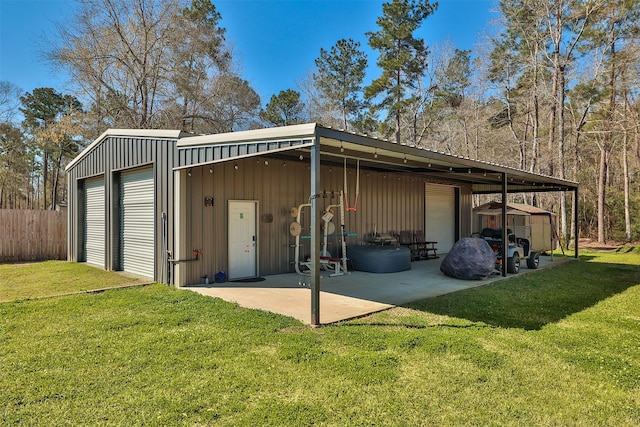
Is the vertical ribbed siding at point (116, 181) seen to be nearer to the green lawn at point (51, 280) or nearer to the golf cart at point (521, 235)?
the green lawn at point (51, 280)

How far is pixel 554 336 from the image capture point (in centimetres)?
420

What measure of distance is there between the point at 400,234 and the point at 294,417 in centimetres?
937

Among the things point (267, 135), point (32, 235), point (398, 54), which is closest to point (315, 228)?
point (267, 135)

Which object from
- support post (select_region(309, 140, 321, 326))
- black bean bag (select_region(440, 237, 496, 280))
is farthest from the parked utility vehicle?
support post (select_region(309, 140, 321, 326))

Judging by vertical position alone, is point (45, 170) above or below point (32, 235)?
above

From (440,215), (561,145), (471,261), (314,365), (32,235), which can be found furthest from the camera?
(561,145)

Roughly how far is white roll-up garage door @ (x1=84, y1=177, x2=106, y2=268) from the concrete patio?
4.34m

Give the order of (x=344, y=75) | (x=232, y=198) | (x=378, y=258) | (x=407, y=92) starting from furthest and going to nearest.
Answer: (x=344, y=75) → (x=407, y=92) → (x=378, y=258) → (x=232, y=198)

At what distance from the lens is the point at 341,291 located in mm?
6676

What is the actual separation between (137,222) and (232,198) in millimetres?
2332

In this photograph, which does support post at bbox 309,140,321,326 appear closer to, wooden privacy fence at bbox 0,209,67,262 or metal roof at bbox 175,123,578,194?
metal roof at bbox 175,123,578,194

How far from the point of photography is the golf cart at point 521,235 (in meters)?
9.04

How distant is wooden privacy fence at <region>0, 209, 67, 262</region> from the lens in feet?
36.3

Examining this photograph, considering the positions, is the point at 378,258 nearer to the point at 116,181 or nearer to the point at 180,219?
the point at 180,219
